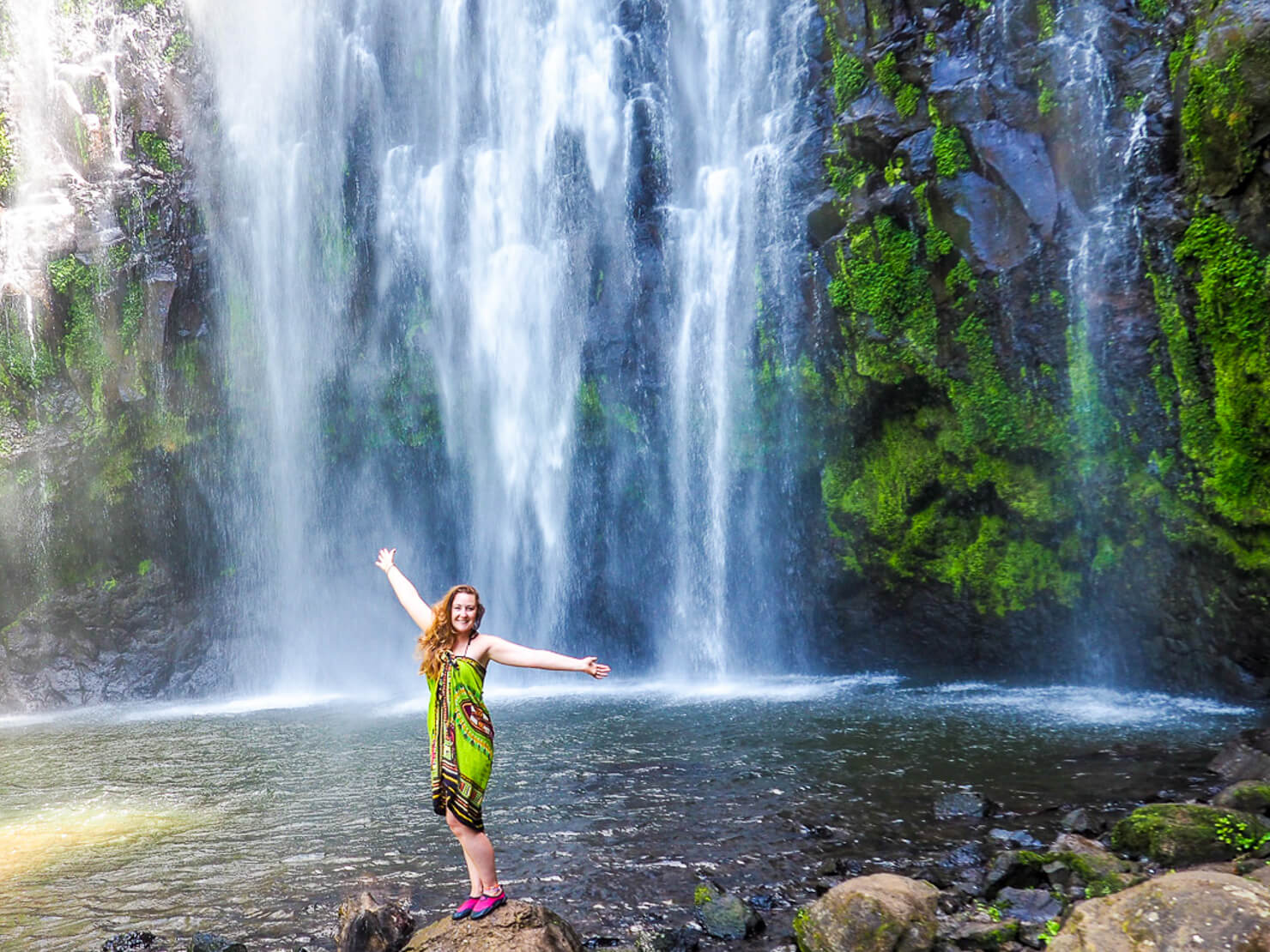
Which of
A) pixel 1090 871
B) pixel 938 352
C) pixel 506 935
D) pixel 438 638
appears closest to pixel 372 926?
pixel 506 935

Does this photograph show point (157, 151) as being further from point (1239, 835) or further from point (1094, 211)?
point (1239, 835)

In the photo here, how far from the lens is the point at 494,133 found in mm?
21641

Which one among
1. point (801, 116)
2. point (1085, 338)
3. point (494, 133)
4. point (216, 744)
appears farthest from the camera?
point (494, 133)

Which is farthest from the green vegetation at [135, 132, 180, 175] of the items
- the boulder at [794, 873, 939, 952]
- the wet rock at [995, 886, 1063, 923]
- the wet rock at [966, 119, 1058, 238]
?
the wet rock at [995, 886, 1063, 923]

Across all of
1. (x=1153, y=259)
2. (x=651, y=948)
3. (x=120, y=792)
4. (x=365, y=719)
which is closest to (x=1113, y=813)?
(x=651, y=948)

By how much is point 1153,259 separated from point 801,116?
7.72 meters

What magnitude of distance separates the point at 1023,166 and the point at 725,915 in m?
13.3

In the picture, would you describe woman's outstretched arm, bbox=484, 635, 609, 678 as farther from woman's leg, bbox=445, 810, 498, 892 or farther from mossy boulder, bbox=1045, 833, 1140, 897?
mossy boulder, bbox=1045, 833, 1140, 897

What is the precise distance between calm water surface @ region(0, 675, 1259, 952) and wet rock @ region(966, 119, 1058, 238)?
786 cm

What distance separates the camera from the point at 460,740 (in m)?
4.27

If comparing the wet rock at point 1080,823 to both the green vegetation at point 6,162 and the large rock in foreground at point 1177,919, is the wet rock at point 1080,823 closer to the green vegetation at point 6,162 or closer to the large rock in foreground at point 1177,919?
the large rock in foreground at point 1177,919

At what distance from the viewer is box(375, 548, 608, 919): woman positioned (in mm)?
4273

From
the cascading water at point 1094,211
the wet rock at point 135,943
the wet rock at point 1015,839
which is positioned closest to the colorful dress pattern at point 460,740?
the wet rock at point 135,943

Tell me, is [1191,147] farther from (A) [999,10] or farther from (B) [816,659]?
(B) [816,659]
